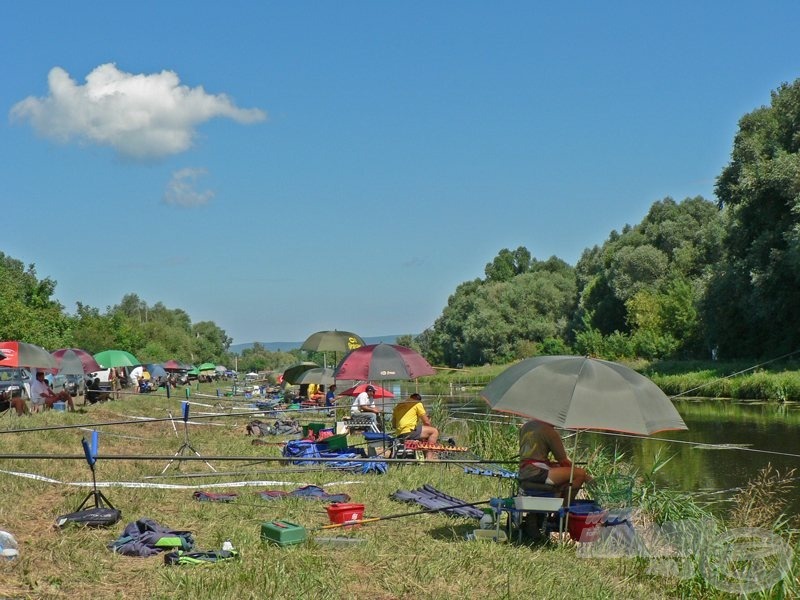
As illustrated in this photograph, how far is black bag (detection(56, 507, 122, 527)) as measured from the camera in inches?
→ 367

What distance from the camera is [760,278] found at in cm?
3559

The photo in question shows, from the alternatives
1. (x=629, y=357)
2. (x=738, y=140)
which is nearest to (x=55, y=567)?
(x=738, y=140)

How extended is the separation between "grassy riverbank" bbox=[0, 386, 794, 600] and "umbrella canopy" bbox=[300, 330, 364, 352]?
1112 centimetres

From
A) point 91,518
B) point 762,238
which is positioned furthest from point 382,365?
point 762,238

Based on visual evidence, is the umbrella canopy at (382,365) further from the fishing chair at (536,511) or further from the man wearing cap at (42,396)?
the man wearing cap at (42,396)

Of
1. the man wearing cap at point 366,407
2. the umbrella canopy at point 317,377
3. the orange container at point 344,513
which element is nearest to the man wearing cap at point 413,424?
the man wearing cap at point 366,407

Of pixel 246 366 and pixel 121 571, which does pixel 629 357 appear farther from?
pixel 246 366

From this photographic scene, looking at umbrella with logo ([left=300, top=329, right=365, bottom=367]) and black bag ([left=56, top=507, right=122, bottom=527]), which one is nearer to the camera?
black bag ([left=56, top=507, right=122, bottom=527])

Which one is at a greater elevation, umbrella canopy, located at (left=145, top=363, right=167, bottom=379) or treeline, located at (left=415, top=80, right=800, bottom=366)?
treeline, located at (left=415, top=80, right=800, bottom=366)

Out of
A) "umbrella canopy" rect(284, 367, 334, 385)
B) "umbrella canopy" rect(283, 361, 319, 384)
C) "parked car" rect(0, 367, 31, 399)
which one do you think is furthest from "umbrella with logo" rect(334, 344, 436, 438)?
"umbrella canopy" rect(283, 361, 319, 384)

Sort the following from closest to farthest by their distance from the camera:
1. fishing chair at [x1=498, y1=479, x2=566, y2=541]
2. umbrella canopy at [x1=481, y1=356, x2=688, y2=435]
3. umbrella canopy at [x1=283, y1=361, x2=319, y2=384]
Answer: umbrella canopy at [x1=481, y1=356, x2=688, y2=435]
fishing chair at [x1=498, y1=479, x2=566, y2=541]
umbrella canopy at [x1=283, y1=361, x2=319, y2=384]

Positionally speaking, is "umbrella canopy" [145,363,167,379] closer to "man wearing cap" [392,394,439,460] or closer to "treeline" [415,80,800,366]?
"treeline" [415,80,800,366]

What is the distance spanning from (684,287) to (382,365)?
122ft

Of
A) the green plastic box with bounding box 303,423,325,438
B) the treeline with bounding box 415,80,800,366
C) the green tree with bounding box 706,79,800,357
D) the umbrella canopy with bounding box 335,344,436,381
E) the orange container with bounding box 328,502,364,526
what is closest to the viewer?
the orange container with bounding box 328,502,364,526
